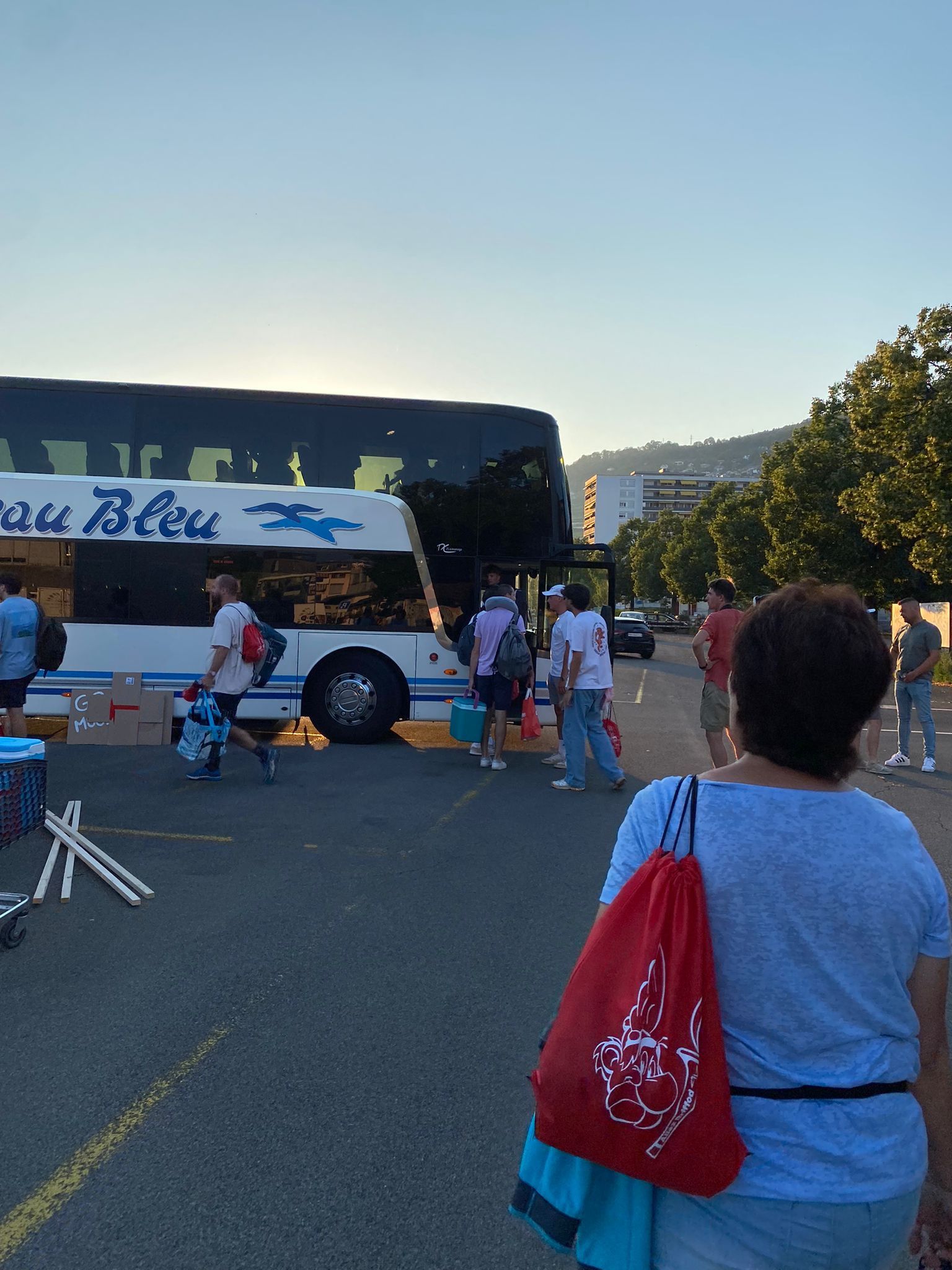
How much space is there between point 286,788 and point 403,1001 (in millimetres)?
4865

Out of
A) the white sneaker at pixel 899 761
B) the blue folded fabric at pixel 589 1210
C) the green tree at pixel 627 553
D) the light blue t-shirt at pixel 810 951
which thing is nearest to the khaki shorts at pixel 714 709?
the white sneaker at pixel 899 761

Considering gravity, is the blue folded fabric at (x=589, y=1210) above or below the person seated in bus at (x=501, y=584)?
below

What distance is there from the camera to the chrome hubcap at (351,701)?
1168cm

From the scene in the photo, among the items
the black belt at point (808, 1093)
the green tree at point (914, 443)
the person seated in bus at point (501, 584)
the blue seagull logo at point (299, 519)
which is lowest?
the black belt at point (808, 1093)

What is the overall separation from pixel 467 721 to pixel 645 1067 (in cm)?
945

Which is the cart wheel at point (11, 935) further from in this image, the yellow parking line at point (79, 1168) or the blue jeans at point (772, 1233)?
the blue jeans at point (772, 1233)

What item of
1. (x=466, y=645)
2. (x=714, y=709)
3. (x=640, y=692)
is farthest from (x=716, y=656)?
(x=640, y=692)

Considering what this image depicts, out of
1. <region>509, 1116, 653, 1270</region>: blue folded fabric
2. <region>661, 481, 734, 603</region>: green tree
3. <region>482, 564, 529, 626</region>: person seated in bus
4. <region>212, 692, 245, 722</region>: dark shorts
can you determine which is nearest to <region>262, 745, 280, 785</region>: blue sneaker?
<region>212, 692, 245, 722</region>: dark shorts

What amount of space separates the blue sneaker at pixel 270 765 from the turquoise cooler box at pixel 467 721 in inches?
91.4

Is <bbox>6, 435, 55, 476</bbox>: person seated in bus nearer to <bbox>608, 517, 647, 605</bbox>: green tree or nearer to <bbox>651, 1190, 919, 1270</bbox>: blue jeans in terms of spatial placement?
<bbox>651, 1190, 919, 1270</bbox>: blue jeans

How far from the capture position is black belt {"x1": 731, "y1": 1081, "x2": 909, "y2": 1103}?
55.6 inches

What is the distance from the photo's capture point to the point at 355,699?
1169 centimetres

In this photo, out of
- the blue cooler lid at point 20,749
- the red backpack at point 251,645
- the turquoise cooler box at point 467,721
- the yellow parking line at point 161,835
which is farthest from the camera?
the turquoise cooler box at point 467,721

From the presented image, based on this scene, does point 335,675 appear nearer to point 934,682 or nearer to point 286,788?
point 286,788
